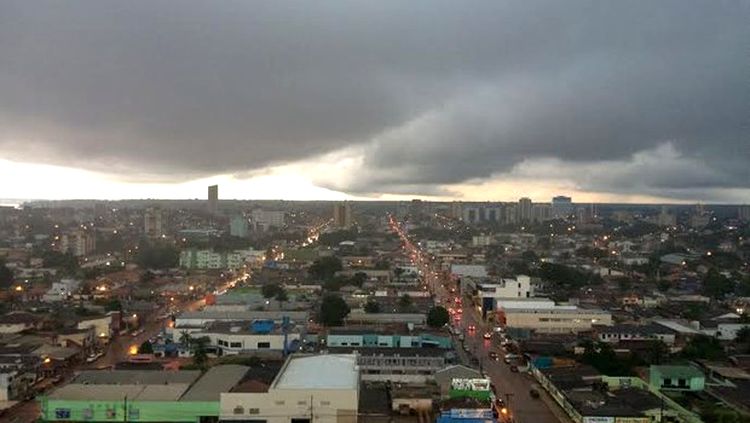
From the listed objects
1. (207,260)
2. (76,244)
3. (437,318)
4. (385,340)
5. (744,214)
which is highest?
(744,214)

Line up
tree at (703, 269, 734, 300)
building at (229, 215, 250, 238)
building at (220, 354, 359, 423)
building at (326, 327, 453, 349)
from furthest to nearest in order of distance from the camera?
building at (229, 215, 250, 238), tree at (703, 269, 734, 300), building at (326, 327, 453, 349), building at (220, 354, 359, 423)

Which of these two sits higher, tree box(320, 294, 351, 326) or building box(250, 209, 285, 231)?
building box(250, 209, 285, 231)

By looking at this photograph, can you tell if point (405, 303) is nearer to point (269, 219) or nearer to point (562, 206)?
point (269, 219)

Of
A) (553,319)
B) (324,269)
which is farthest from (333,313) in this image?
(324,269)

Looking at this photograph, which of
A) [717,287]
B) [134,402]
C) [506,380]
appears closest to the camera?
[134,402]

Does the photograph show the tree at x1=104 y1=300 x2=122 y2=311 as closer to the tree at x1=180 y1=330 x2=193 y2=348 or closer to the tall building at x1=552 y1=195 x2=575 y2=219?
the tree at x1=180 y1=330 x2=193 y2=348

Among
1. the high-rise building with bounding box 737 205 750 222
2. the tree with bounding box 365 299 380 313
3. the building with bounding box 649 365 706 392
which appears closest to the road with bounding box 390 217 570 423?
the building with bounding box 649 365 706 392

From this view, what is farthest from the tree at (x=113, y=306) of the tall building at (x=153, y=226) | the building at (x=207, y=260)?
the tall building at (x=153, y=226)
